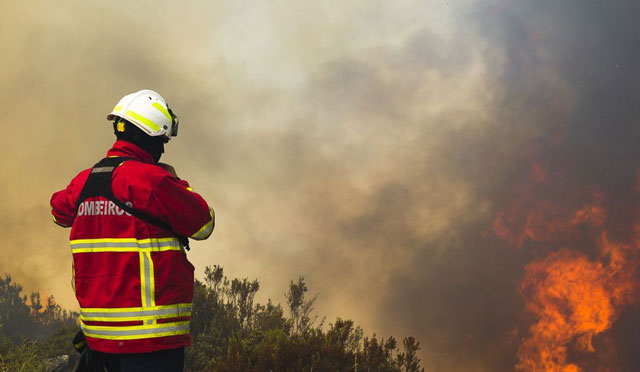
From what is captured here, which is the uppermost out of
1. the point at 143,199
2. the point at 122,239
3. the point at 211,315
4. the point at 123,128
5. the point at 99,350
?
the point at 211,315

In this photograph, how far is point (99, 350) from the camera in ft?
9.80

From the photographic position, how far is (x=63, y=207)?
11.1 ft

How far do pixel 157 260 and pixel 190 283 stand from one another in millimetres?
266

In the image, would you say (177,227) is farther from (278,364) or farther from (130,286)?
(278,364)

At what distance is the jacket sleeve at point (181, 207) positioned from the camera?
286 cm

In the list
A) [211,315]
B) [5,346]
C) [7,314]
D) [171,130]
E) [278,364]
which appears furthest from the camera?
[7,314]

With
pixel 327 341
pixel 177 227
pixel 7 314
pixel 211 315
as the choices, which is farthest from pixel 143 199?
pixel 7 314

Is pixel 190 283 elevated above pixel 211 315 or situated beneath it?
situated beneath

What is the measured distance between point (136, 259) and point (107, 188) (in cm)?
46

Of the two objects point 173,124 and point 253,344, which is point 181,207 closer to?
point 173,124

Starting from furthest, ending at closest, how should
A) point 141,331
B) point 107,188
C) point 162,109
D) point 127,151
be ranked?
point 162,109 < point 127,151 < point 107,188 < point 141,331

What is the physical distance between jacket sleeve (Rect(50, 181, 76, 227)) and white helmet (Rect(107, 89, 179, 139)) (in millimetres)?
579

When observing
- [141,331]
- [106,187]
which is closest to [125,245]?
[106,187]

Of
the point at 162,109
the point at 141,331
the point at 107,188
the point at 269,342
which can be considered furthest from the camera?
the point at 269,342
